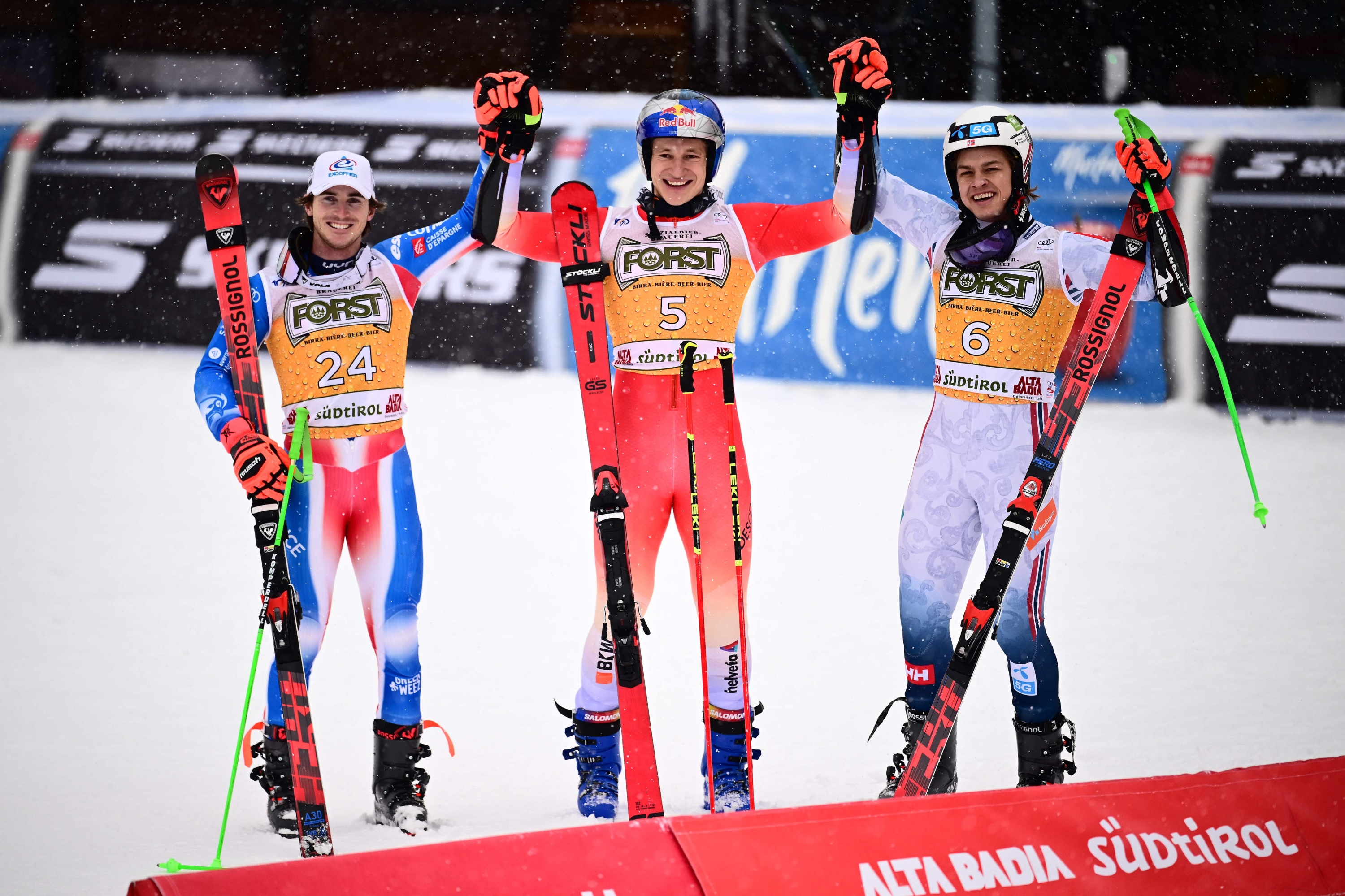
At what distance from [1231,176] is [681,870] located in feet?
25.2

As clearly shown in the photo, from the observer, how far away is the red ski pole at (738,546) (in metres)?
4.01

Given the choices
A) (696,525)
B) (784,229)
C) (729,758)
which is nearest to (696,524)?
(696,525)

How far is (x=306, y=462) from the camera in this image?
3914 mm

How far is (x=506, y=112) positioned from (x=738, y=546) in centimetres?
144

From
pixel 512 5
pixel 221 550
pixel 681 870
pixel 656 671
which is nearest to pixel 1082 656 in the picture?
pixel 656 671

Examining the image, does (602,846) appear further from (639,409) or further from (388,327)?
(388,327)

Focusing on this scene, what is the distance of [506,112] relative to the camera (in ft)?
12.9

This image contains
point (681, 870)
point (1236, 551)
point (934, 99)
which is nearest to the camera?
point (681, 870)

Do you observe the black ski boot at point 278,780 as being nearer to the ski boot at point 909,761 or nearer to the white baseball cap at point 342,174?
the white baseball cap at point 342,174

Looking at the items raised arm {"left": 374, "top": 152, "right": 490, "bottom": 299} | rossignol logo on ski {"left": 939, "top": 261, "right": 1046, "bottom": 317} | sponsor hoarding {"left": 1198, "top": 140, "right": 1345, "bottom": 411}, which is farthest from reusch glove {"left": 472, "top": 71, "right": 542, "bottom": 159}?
sponsor hoarding {"left": 1198, "top": 140, "right": 1345, "bottom": 411}

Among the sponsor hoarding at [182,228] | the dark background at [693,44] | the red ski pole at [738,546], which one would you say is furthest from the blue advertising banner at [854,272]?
the red ski pole at [738,546]

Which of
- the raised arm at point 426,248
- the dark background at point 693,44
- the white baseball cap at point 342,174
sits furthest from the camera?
the dark background at point 693,44

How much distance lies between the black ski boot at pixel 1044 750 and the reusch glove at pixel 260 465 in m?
2.32

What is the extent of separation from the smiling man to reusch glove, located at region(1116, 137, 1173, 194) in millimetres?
179
